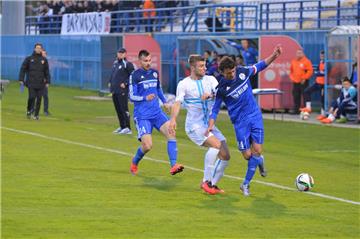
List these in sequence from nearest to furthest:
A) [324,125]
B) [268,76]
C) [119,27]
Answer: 1. [324,125]
2. [268,76]
3. [119,27]

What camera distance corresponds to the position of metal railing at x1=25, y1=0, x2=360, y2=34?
32656 millimetres

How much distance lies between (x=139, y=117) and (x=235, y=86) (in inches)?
110

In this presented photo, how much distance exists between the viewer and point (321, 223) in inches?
452

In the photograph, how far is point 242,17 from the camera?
117 feet

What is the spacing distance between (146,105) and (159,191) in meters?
2.08

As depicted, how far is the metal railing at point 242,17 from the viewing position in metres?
32.7

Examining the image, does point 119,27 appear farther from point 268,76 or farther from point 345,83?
point 345,83

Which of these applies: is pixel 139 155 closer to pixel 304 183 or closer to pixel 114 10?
pixel 304 183

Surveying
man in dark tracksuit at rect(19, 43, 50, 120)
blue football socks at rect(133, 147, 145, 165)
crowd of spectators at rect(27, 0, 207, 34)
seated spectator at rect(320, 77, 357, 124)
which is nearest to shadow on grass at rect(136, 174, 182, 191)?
blue football socks at rect(133, 147, 145, 165)

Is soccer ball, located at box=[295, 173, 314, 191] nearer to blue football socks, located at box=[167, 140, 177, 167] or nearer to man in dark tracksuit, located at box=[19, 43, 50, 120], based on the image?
blue football socks, located at box=[167, 140, 177, 167]

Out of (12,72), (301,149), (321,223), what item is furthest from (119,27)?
(321,223)

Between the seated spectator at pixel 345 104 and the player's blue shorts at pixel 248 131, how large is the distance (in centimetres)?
1335

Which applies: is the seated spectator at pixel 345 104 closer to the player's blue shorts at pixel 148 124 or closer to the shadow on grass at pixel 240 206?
the player's blue shorts at pixel 148 124

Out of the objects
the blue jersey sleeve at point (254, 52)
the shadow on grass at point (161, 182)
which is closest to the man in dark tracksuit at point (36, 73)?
the blue jersey sleeve at point (254, 52)
